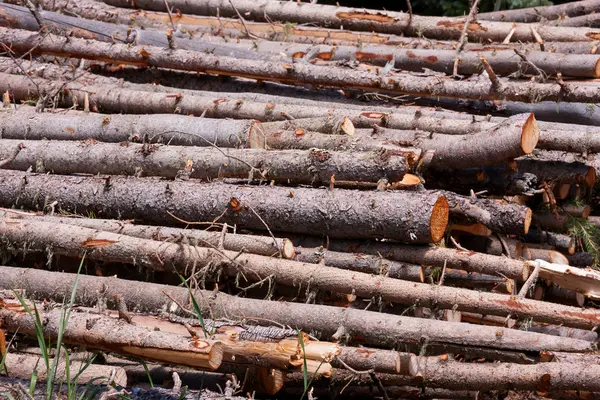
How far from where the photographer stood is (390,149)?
531 centimetres

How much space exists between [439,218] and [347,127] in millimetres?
1304

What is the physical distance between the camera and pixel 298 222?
16.7ft

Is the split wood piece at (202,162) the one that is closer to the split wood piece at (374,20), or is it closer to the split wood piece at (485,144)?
the split wood piece at (485,144)

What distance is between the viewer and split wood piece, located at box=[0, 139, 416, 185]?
5.23 metres

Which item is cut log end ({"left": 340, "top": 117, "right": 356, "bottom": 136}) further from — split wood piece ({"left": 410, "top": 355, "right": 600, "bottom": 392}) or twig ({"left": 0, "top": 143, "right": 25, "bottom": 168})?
twig ({"left": 0, "top": 143, "right": 25, "bottom": 168})

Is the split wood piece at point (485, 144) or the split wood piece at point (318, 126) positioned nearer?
the split wood piece at point (485, 144)

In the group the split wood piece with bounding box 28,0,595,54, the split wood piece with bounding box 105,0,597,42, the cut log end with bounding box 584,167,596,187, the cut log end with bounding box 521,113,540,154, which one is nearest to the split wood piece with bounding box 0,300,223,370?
the cut log end with bounding box 521,113,540,154

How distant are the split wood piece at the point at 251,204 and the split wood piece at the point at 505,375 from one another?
0.91 meters

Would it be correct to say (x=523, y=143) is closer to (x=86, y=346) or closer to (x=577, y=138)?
(x=577, y=138)

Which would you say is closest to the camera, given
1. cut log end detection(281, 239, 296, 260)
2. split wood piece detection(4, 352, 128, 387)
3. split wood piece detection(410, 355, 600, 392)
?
split wood piece detection(4, 352, 128, 387)

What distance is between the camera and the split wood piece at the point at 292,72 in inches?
252

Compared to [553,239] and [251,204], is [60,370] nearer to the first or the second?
[251,204]

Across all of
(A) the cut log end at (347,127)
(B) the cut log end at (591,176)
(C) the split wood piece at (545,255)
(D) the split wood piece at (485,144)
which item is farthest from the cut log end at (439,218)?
(B) the cut log end at (591,176)

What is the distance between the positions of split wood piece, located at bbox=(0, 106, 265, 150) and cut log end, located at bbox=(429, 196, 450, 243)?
159cm
